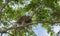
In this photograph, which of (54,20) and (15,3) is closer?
(54,20)

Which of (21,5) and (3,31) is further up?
(21,5)

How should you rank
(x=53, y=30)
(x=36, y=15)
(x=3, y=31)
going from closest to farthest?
(x=3, y=31)
(x=36, y=15)
(x=53, y=30)

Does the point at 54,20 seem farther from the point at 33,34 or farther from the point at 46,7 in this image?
→ the point at 33,34

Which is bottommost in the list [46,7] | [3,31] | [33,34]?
[33,34]

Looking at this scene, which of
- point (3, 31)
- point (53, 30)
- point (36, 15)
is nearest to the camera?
point (3, 31)

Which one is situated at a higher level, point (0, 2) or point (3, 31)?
point (0, 2)

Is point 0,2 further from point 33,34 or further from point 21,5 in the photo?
point 33,34

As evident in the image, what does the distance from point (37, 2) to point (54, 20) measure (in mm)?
735

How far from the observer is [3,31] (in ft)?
19.9

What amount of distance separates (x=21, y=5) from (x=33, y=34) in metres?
1.05

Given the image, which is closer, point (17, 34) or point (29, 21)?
point (29, 21)

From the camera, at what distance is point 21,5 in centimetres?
682

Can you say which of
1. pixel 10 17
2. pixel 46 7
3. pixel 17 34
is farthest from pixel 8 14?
pixel 46 7

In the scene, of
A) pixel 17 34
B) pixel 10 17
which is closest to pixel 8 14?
pixel 10 17
